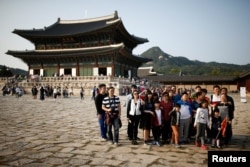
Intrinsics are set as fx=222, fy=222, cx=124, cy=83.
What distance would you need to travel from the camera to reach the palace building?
3541 cm

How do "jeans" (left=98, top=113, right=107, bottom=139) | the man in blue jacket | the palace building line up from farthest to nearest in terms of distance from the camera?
the palace building < "jeans" (left=98, top=113, right=107, bottom=139) < the man in blue jacket

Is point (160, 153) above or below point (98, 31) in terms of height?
below

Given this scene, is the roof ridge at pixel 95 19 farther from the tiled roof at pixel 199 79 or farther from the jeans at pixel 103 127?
the jeans at pixel 103 127

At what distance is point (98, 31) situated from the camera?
35938mm

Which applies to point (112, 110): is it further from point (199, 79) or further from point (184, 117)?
point (199, 79)

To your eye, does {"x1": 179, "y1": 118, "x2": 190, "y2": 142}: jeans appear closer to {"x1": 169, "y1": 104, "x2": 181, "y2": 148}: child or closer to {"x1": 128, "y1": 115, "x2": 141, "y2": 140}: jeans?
{"x1": 169, "y1": 104, "x2": 181, "y2": 148}: child

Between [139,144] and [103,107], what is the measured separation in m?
1.57

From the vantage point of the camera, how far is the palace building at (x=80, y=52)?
116 feet

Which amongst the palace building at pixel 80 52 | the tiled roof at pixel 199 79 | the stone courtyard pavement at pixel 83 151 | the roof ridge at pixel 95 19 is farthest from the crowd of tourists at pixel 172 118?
the tiled roof at pixel 199 79

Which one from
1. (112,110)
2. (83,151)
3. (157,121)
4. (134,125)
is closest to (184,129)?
(157,121)

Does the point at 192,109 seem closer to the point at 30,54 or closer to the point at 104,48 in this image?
the point at 104,48

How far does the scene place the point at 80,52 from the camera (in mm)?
35938

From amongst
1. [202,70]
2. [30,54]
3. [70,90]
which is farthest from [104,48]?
[202,70]

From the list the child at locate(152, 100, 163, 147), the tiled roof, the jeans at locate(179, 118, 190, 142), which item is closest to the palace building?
the tiled roof
